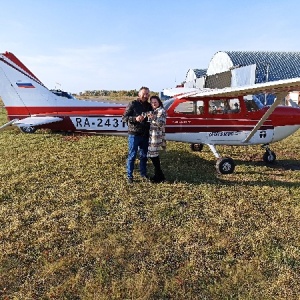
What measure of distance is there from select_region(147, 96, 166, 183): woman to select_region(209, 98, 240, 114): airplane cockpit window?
191cm

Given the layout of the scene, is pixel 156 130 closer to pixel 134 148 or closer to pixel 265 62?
pixel 134 148

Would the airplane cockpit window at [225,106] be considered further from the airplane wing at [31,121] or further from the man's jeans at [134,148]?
the airplane wing at [31,121]

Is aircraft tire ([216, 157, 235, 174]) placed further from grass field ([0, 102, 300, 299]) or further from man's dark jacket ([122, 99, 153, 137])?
man's dark jacket ([122, 99, 153, 137])

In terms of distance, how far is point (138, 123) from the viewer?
6145 mm

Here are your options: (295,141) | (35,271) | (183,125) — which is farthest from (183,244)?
(295,141)

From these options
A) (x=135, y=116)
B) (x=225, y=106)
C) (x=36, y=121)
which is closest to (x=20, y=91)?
(x=36, y=121)

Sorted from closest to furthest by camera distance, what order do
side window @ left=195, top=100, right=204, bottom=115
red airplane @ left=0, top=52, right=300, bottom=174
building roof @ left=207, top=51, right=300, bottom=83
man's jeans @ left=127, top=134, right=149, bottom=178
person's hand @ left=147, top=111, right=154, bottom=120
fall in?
1. person's hand @ left=147, top=111, right=154, bottom=120
2. man's jeans @ left=127, top=134, right=149, bottom=178
3. red airplane @ left=0, top=52, right=300, bottom=174
4. side window @ left=195, top=100, right=204, bottom=115
5. building roof @ left=207, top=51, right=300, bottom=83

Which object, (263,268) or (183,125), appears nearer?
(263,268)

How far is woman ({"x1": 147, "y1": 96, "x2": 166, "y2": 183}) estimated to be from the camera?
19.9 feet

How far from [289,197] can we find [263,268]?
2.53 metres

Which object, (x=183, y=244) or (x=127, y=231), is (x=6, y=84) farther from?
(x=183, y=244)

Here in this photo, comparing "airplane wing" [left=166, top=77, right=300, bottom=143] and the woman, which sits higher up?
"airplane wing" [left=166, top=77, right=300, bottom=143]

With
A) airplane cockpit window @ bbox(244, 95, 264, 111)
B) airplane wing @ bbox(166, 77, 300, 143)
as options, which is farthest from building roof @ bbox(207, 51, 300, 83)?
airplane wing @ bbox(166, 77, 300, 143)

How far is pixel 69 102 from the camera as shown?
31.2 feet
